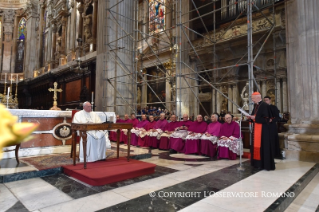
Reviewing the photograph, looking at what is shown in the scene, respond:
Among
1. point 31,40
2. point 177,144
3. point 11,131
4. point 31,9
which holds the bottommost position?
point 177,144

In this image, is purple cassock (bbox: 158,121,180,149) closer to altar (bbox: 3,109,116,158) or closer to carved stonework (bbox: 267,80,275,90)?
altar (bbox: 3,109,116,158)

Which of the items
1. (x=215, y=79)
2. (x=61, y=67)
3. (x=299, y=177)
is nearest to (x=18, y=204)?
(x=299, y=177)

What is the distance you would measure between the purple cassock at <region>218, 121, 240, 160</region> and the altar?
9.94 feet

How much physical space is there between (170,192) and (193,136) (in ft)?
10.6

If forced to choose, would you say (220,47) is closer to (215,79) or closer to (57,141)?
(215,79)

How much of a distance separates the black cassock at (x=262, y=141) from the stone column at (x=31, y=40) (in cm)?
2144

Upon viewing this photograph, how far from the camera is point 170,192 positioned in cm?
298

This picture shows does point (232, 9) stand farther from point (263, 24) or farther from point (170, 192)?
point (170, 192)

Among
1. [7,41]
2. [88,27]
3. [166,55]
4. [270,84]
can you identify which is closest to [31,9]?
[7,41]

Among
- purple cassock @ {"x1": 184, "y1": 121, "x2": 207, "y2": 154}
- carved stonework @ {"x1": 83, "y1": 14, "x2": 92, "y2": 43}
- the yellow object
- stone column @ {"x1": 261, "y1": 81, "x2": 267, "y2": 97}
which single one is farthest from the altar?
carved stonework @ {"x1": 83, "y1": 14, "x2": 92, "y2": 43}

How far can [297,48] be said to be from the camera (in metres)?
5.87

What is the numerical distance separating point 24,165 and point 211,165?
3758 mm

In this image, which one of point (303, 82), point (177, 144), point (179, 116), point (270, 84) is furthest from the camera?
point (270, 84)

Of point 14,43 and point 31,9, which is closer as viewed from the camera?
point 31,9
